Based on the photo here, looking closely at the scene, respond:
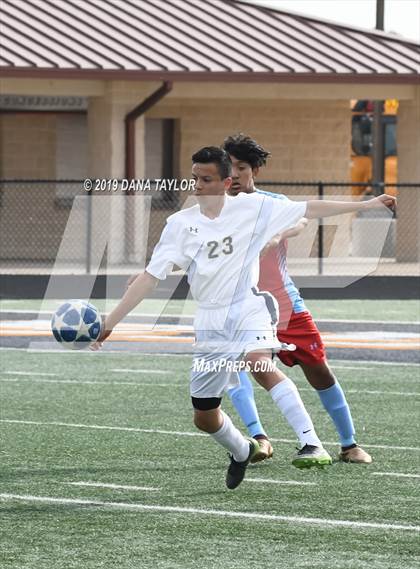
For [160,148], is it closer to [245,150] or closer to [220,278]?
[245,150]

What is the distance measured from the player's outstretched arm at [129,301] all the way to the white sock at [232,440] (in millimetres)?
821

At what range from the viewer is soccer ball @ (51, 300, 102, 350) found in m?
8.26

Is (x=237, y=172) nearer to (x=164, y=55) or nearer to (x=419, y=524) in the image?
(x=419, y=524)

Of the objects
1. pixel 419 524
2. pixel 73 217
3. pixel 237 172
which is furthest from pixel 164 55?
pixel 419 524

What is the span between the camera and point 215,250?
842 cm

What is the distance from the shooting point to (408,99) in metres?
29.1

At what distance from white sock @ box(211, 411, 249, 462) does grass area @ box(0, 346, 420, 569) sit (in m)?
0.23

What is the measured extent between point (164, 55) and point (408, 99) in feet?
15.2

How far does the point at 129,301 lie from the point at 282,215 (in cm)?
117

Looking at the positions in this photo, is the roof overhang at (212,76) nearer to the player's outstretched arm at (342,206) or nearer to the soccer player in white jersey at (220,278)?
the player's outstretched arm at (342,206)

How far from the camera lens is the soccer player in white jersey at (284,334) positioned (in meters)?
9.37

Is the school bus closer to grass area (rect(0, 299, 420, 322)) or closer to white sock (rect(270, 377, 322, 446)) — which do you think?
grass area (rect(0, 299, 420, 322))

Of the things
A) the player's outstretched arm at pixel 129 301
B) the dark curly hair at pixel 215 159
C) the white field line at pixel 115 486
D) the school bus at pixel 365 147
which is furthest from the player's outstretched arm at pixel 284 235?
the school bus at pixel 365 147

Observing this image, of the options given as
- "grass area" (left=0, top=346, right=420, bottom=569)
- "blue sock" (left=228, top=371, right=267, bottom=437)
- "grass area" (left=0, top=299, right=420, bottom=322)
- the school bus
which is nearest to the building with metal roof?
"grass area" (left=0, top=299, right=420, bottom=322)
